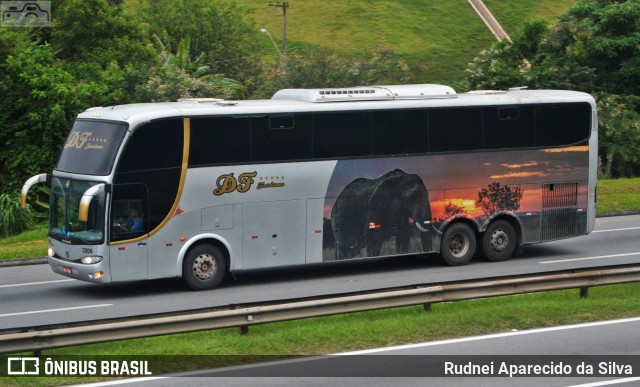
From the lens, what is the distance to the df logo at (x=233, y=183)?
62.8ft

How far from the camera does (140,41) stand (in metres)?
40.6

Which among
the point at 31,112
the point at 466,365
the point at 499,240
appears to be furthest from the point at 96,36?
the point at 466,365

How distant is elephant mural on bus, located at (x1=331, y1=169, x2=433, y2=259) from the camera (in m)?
20.5

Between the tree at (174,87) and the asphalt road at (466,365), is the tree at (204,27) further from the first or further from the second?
the asphalt road at (466,365)

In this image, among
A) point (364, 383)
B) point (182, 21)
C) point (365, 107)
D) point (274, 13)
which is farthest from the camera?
point (274, 13)

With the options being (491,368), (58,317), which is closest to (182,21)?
(58,317)

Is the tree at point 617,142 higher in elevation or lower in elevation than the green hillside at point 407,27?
lower

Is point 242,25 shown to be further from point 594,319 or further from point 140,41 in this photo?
point 594,319

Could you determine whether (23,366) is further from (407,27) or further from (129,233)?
(407,27)

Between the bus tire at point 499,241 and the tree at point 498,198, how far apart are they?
362mm

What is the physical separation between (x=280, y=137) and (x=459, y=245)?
4950mm

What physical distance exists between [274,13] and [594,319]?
72.0m

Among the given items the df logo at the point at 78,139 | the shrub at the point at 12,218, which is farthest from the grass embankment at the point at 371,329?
the shrub at the point at 12,218

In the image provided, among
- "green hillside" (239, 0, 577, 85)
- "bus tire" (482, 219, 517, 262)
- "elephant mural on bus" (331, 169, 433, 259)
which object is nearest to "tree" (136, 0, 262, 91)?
"green hillside" (239, 0, 577, 85)
